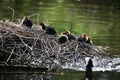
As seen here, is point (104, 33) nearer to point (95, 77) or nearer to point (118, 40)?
point (118, 40)

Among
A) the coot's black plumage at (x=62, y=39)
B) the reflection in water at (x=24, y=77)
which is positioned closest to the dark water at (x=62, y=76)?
the reflection in water at (x=24, y=77)

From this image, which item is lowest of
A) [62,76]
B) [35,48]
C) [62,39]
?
[62,76]

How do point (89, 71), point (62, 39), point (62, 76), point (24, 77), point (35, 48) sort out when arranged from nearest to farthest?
point (24, 77)
point (62, 76)
point (89, 71)
point (35, 48)
point (62, 39)

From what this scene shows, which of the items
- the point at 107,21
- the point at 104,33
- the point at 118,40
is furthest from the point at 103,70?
the point at 107,21

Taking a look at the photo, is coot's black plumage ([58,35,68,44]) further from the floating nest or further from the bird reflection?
the bird reflection

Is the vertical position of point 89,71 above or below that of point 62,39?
below

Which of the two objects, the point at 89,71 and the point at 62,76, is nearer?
the point at 62,76

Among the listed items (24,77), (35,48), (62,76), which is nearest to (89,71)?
(62,76)

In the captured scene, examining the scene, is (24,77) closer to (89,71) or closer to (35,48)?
(35,48)

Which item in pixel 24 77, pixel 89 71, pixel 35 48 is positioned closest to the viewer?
pixel 24 77

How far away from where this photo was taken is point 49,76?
520 inches

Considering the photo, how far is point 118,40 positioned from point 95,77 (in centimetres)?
572

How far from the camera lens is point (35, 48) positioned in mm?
14531

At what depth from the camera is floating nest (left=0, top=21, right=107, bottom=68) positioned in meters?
14.2
